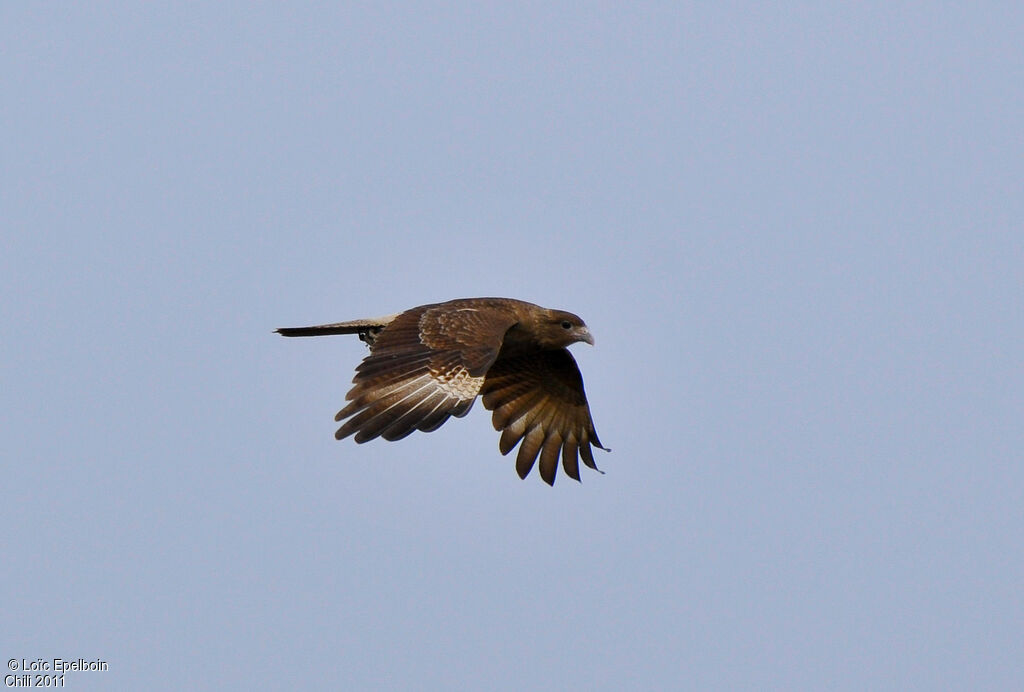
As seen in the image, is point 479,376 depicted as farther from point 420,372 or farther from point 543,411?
point 543,411

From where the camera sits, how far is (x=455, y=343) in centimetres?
1295

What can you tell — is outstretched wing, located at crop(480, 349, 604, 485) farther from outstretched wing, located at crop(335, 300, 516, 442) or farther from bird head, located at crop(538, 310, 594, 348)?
outstretched wing, located at crop(335, 300, 516, 442)

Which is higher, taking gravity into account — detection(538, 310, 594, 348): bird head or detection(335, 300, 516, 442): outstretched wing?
detection(538, 310, 594, 348): bird head

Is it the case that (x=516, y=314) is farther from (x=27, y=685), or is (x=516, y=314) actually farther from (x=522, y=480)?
(x=27, y=685)

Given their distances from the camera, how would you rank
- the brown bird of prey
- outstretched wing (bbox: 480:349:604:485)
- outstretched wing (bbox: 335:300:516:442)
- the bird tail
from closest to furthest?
outstretched wing (bbox: 335:300:516:442), the brown bird of prey, the bird tail, outstretched wing (bbox: 480:349:604:485)

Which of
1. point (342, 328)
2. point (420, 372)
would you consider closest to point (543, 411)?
point (342, 328)

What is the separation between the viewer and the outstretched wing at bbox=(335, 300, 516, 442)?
11656 millimetres

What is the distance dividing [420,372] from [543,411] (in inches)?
142

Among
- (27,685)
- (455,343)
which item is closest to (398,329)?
(455,343)

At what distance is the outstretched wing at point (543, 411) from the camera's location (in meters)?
15.6

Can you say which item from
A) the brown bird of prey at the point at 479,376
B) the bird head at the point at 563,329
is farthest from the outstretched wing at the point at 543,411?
the bird head at the point at 563,329

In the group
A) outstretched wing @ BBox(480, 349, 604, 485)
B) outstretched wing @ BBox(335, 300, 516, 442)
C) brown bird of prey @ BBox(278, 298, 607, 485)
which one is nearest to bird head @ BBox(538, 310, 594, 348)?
brown bird of prey @ BBox(278, 298, 607, 485)

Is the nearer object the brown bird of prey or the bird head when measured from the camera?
the brown bird of prey

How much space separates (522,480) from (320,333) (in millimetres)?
2709
